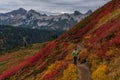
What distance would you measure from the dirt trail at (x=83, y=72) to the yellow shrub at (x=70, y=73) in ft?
2.35

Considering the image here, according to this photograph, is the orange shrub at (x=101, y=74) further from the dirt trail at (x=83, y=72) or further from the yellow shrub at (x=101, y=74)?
the dirt trail at (x=83, y=72)

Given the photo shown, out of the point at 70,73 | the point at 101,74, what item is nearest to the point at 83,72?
the point at 70,73

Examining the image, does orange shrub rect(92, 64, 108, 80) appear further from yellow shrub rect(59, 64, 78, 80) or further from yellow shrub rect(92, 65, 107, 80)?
yellow shrub rect(59, 64, 78, 80)

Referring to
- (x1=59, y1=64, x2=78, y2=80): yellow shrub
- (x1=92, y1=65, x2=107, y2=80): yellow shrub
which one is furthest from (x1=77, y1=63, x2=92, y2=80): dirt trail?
(x1=92, y1=65, x2=107, y2=80): yellow shrub

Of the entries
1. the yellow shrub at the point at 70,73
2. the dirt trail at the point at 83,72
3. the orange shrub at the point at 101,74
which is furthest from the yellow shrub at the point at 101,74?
the yellow shrub at the point at 70,73

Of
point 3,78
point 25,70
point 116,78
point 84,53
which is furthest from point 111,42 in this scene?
point 3,78

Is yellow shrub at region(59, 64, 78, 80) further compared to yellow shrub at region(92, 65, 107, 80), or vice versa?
yellow shrub at region(59, 64, 78, 80)

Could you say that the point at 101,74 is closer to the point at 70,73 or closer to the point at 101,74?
the point at 101,74

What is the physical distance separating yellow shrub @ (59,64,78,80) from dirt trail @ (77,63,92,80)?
716mm

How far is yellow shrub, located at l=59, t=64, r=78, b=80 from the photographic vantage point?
40.2 meters

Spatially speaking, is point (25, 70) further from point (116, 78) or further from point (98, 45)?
point (116, 78)

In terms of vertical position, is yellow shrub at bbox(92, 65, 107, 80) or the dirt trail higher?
yellow shrub at bbox(92, 65, 107, 80)

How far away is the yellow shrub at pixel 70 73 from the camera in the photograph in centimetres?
4016

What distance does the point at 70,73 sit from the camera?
1658 inches
